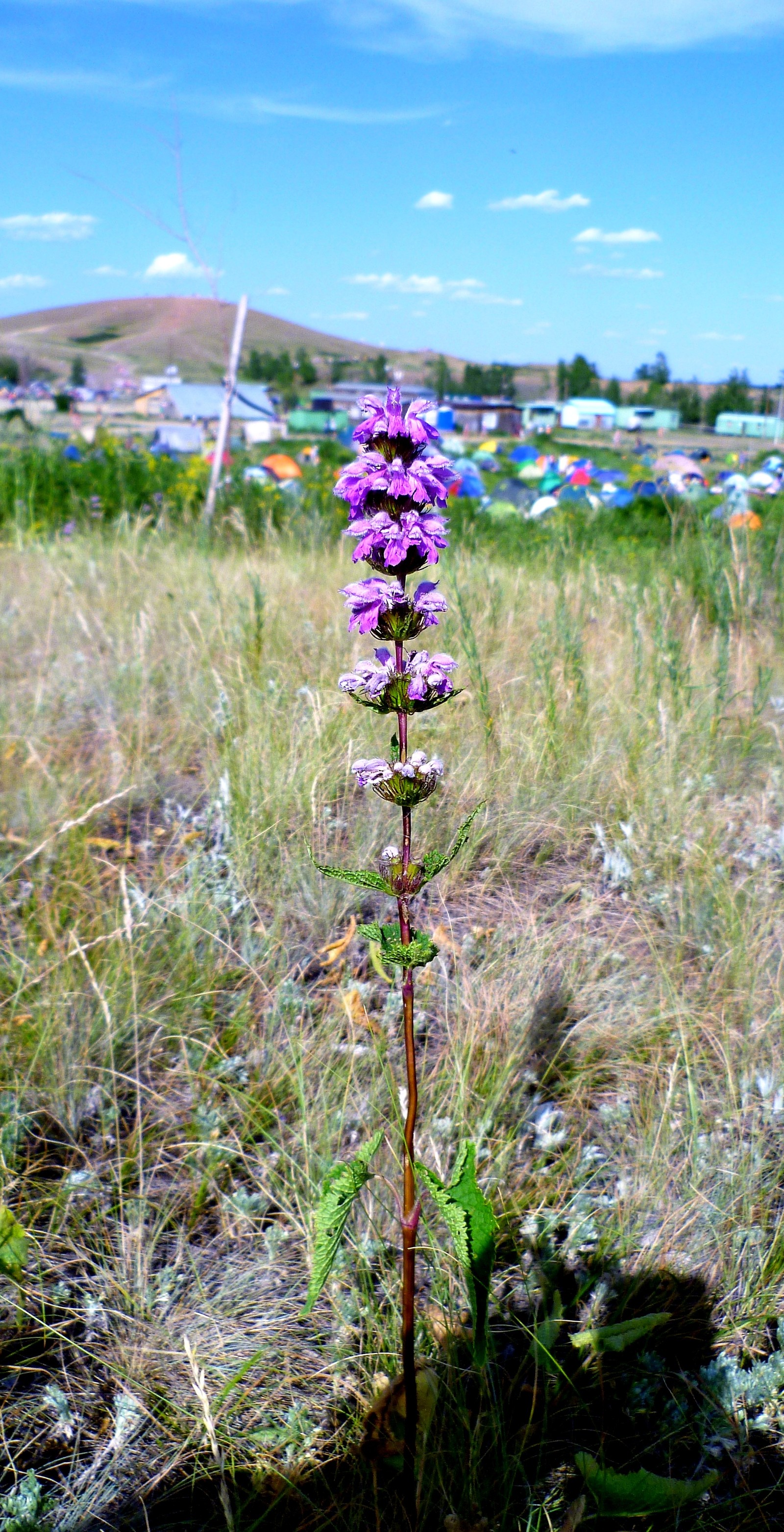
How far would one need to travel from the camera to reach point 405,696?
45.6 inches

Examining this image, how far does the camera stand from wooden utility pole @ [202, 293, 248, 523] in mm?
7312

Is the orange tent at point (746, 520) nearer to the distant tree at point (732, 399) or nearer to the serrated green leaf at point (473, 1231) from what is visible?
the serrated green leaf at point (473, 1231)

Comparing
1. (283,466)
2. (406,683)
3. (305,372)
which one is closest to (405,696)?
(406,683)

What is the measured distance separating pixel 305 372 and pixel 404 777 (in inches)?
3867

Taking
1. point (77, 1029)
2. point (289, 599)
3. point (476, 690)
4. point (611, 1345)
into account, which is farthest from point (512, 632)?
point (611, 1345)

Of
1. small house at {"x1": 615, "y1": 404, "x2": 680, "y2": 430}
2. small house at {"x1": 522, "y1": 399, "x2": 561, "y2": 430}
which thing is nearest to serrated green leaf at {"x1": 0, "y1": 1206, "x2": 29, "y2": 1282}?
small house at {"x1": 522, "y1": 399, "x2": 561, "y2": 430}

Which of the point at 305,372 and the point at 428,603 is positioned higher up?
the point at 305,372

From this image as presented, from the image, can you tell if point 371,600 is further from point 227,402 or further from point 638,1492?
point 227,402

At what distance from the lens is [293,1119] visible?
1854 millimetres

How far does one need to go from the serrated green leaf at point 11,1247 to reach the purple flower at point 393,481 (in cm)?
126

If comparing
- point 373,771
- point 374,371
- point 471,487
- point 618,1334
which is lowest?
point 618,1334

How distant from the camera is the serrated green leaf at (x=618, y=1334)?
1.43 m

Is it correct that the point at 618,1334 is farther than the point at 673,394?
No

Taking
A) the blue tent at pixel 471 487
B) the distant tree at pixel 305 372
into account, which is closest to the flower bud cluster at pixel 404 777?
the blue tent at pixel 471 487
